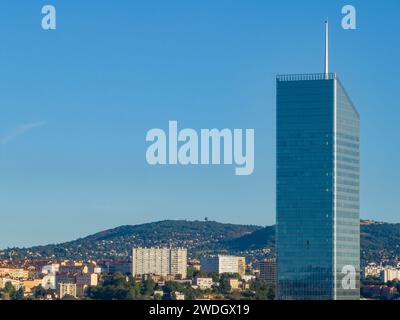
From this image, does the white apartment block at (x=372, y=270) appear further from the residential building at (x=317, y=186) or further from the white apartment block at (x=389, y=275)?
the residential building at (x=317, y=186)

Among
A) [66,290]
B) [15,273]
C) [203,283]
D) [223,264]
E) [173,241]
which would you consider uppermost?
[173,241]

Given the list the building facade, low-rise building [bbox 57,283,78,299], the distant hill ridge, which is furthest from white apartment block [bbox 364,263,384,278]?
low-rise building [bbox 57,283,78,299]

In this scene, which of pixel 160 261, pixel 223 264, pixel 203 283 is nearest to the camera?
pixel 203 283

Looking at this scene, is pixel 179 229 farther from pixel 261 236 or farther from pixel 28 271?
pixel 28 271

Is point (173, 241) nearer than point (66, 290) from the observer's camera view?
No

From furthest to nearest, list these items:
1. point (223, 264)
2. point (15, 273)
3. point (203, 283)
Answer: point (223, 264), point (15, 273), point (203, 283)

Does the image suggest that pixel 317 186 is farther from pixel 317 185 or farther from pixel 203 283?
pixel 203 283

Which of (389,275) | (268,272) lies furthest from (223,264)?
(389,275)
